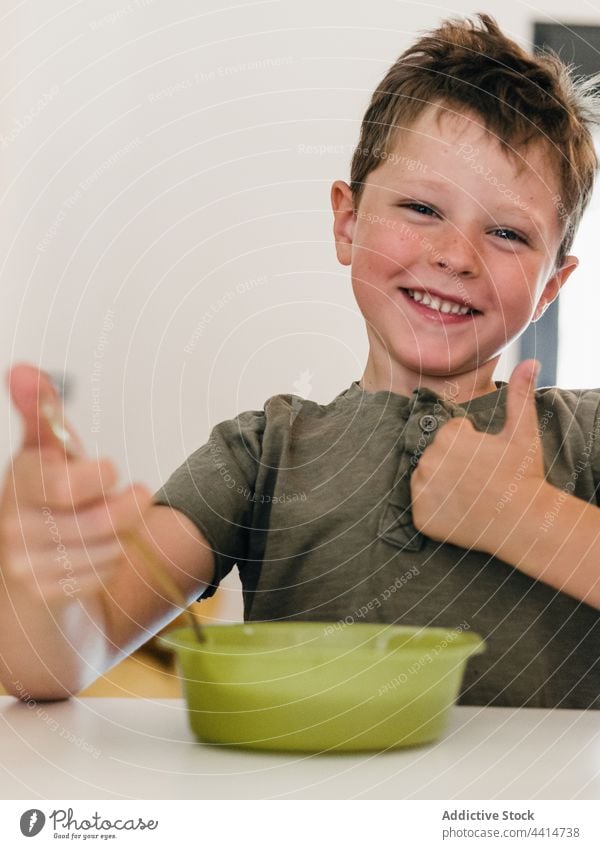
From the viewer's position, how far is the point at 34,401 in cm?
45

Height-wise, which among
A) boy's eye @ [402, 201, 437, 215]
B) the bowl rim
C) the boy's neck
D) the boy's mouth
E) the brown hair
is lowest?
the bowl rim

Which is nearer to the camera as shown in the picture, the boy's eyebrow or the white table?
the white table

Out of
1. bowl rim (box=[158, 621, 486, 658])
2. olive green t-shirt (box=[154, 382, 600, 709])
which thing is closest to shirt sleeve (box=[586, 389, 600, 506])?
olive green t-shirt (box=[154, 382, 600, 709])

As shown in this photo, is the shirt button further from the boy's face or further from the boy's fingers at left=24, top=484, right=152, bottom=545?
the boy's fingers at left=24, top=484, right=152, bottom=545

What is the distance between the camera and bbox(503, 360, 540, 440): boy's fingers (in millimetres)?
486

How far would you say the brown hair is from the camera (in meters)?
0.47

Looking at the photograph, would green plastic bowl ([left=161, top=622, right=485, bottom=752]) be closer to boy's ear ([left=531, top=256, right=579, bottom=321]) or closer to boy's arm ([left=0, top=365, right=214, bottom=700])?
boy's arm ([left=0, top=365, right=214, bottom=700])

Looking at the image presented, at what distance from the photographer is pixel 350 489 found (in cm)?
50

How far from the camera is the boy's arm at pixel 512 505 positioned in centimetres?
48

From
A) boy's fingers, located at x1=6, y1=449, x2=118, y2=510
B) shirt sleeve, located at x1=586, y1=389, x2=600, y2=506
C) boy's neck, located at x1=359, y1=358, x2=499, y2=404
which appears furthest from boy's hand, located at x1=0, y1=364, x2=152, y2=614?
shirt sleeve, located at x1=586, y1=389, x2=600, y2=506

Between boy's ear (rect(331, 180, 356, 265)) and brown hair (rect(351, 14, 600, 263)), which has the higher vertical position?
brown hair (rect(351, 14, 600, 263))

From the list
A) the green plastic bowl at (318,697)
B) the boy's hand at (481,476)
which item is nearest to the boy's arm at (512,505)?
the boy's hand at (481,476)

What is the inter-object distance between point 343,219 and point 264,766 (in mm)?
265

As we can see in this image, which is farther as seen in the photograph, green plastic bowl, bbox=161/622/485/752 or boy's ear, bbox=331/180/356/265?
boy's ear, bbox=331/180/356/265
